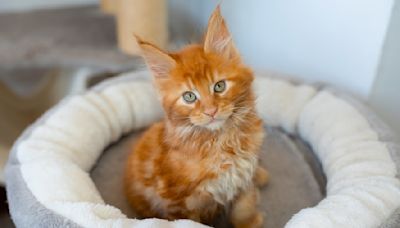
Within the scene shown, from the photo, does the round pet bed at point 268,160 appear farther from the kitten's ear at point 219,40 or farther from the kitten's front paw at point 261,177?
the kitten's ear at point 219,40

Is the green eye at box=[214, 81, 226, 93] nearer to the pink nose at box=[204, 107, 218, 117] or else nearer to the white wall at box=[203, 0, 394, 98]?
the pink nose at box=[204, 107, 218, 117]

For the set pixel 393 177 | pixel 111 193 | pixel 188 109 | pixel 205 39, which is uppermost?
pixel 205 39

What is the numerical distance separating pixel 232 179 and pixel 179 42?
1.11 m

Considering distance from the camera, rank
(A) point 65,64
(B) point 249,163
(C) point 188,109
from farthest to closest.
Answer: (A) point 65,64, (B) point 249,163, (C) point 188,109

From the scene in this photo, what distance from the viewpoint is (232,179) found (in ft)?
3.78

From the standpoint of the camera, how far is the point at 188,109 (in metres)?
1.06

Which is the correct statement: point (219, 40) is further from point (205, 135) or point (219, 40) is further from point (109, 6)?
point (109, 6)

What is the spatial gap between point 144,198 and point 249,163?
0.30 metres

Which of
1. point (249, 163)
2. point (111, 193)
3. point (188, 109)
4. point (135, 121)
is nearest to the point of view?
point (188, 109)

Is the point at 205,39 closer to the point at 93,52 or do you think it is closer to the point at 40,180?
the point at 40,180

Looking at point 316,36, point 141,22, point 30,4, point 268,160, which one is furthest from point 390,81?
point 30,4

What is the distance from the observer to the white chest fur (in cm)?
113

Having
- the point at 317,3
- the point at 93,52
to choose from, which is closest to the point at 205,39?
the point at 317,3

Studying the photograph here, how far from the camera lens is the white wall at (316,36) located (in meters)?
1.49
